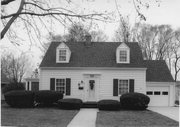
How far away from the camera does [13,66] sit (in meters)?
61.4

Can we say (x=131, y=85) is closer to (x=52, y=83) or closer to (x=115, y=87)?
(x=115, y=87)

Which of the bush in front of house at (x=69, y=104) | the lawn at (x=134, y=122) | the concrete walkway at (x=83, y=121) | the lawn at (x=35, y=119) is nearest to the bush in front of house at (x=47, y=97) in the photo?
the bush in front of house at (x=69, y=104)

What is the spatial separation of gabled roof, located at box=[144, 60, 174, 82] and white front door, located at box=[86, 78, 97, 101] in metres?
4.95

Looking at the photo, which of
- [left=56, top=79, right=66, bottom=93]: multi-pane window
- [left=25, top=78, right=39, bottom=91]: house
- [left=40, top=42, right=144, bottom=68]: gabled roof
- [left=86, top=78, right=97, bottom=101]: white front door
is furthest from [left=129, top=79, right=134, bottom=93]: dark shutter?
[left=25, top=78, right=39, bottom=91]: house

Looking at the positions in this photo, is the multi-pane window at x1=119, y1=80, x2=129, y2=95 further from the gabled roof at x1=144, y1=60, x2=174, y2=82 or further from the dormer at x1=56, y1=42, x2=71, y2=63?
the dormer at x1=56, y1=42, x2=71, y2=63

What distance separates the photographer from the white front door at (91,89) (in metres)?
27.7

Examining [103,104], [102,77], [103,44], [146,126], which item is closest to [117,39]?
[103,44]

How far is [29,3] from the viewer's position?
12.1 meters

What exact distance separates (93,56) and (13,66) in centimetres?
3553

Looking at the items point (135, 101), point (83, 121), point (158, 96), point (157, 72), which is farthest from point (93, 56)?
point (83, 121)

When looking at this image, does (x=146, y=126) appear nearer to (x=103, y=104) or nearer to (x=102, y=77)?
(x=103, y=104)

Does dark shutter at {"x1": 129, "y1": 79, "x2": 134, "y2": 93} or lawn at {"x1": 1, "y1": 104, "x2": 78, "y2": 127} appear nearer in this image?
lawn at {"x1": 1, "y1": 104, "x2": 78, "y2": 127}

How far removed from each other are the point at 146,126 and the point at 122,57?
14.5m

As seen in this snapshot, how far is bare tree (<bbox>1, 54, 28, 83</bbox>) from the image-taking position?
6003 cm
